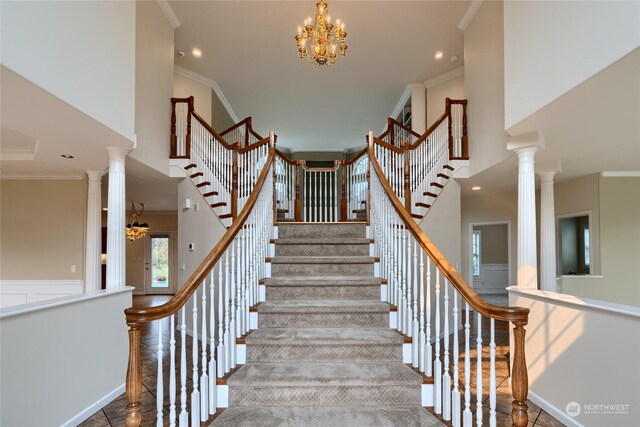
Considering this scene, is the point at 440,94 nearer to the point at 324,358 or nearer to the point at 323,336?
the point at 323,336

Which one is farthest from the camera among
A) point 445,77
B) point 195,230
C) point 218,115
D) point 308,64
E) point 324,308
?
point 218,115

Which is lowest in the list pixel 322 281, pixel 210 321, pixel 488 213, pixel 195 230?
pixel 210 321

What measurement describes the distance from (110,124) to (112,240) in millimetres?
1249

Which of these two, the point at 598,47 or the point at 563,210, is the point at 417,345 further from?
the point at 563,210

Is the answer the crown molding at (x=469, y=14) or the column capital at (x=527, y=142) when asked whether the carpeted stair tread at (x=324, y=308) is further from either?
the crown molding at (x=469, y=14)

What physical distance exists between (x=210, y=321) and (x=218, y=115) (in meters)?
6.18

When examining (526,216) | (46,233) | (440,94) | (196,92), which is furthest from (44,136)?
(440,94)

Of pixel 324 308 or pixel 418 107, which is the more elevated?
pixel 418 107

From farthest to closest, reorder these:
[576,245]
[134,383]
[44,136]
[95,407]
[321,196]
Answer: [576,245] < [321,196] < [44,136] < [95,407] < [134,383]

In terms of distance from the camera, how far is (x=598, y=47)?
2178 mm

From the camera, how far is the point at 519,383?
1736 millimetres

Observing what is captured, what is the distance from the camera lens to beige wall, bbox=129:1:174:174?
4.05m

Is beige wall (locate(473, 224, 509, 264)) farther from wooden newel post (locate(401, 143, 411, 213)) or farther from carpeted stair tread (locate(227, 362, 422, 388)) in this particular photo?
carpeted stair tread (locate(227, 362, 422, 388))

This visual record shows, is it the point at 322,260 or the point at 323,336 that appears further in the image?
the point at 322,260
